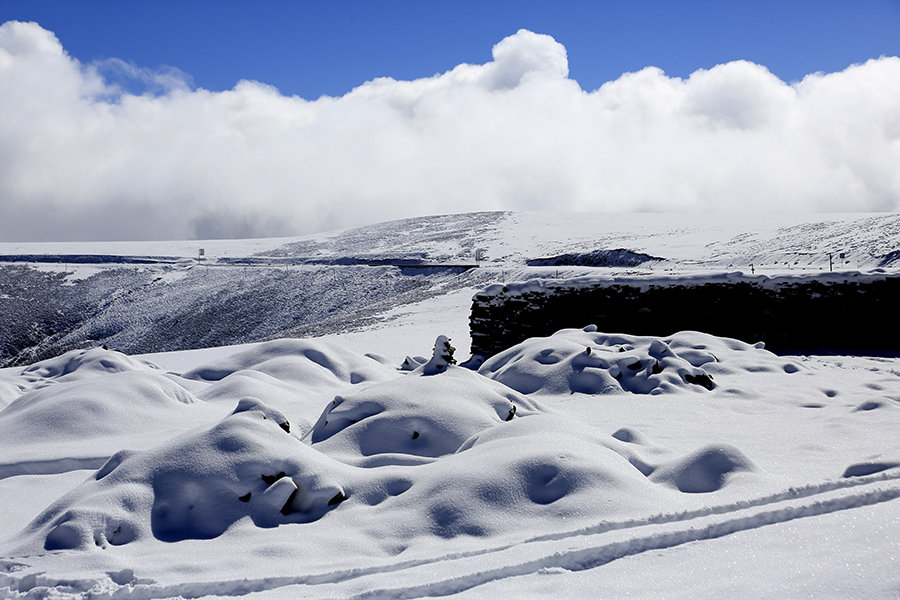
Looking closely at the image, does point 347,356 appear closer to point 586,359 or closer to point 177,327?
point 586,359

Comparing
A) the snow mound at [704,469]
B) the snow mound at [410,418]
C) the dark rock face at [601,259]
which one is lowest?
the snow mound at [704,469]

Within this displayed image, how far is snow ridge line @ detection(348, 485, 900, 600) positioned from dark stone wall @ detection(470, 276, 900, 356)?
8.16 meters

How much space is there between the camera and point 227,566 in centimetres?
349

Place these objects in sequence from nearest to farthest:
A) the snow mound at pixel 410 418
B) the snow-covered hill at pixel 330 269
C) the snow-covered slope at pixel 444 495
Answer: the snow-covered slope at pixel 444 495, the snow mound at pixel 410 418, the snow-covered hill at pixel 330 269

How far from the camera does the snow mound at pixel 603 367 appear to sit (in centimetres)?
791

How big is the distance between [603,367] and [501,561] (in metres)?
5.28

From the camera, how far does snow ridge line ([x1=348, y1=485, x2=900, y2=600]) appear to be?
3059 mm

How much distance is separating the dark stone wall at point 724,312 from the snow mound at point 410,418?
251 inches

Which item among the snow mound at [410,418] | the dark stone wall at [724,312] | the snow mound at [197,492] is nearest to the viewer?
the snow mound at [197,492]

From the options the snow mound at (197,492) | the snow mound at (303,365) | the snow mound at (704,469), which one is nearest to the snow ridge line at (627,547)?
the snow mound at (704,469)

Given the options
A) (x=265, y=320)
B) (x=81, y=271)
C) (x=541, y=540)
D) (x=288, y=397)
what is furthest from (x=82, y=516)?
(x=81, y=271)

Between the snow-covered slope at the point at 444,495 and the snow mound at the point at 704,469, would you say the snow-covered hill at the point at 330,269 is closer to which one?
the snow-covered slope at the point at 444,495

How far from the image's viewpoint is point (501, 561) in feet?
10.7

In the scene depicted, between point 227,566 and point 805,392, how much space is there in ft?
21.6
